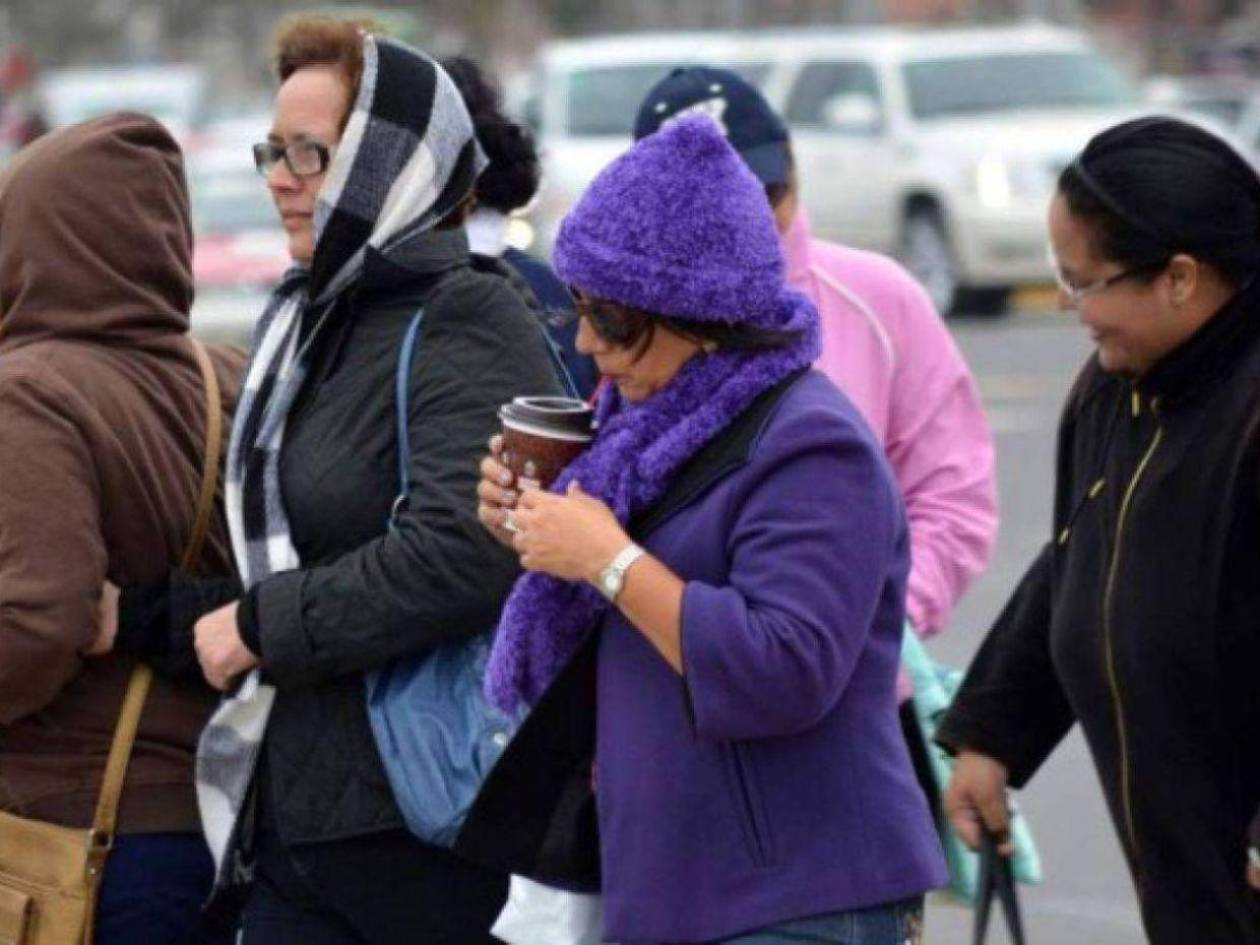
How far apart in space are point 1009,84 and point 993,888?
18680mm

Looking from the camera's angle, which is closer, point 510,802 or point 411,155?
point 510,802

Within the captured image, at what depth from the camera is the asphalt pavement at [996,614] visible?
23.3ft

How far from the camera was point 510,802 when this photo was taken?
145 inches

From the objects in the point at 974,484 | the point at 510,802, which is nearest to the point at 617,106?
the point at 974,484

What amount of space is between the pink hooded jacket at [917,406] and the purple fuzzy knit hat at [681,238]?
5.55 ft

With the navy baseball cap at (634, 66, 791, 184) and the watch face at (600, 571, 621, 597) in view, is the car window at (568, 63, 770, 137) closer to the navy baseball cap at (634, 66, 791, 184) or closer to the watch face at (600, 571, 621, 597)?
the navy baseball cap at (634, 66, 791, 184)

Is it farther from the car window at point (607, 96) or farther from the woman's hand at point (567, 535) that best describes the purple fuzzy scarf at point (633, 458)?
the car window at point (607, 96)

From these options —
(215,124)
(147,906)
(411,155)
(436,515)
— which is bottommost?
(215,124)

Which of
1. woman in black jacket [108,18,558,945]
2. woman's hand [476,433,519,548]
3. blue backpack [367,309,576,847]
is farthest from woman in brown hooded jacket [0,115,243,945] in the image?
woman's hand [476,433,519,548]

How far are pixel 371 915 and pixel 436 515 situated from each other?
0.58 metres

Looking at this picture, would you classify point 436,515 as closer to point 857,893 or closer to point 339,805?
point 339,805

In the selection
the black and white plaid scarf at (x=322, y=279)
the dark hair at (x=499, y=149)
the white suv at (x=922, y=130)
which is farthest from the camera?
the white suv at (x=922, y=130)

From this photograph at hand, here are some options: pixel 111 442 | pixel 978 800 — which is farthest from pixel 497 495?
pixel 978 800

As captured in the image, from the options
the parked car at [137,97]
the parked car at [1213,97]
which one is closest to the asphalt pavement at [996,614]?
the parked car at [1213,97]
